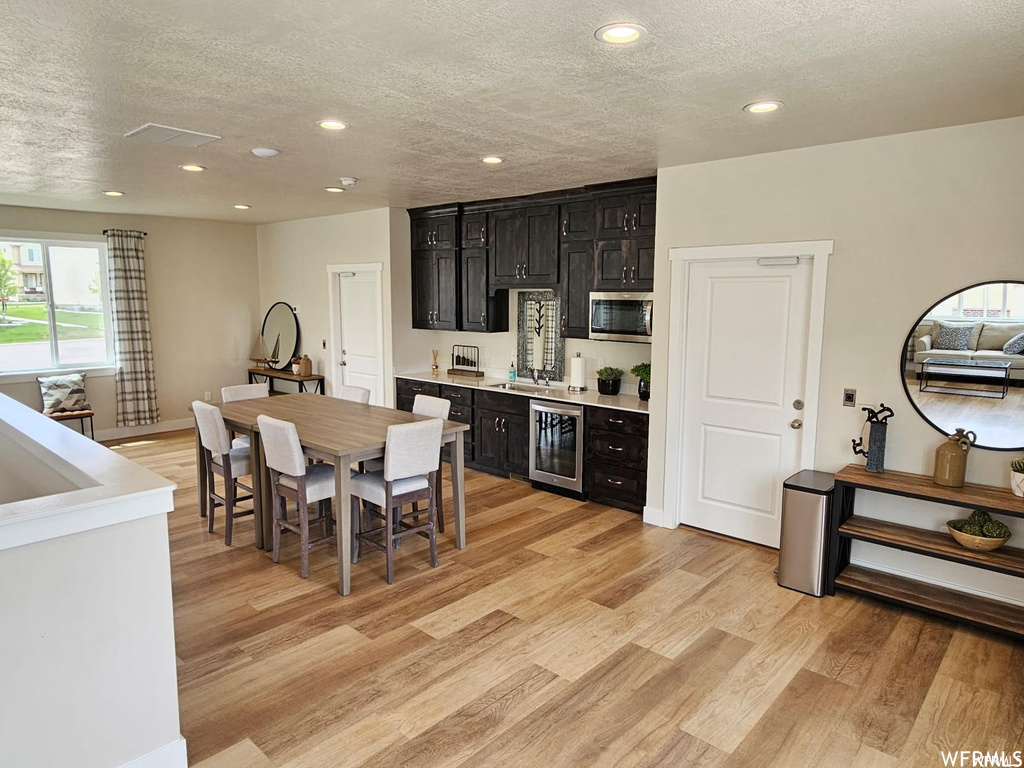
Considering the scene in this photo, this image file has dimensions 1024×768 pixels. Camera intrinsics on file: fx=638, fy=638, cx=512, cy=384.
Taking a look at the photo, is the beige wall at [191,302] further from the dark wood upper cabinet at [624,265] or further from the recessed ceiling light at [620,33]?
the recessed ceiling light at [620,33]

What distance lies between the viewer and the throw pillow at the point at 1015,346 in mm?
3139

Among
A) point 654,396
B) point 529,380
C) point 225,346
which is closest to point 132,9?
point 654,396

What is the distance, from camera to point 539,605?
11.4 feet

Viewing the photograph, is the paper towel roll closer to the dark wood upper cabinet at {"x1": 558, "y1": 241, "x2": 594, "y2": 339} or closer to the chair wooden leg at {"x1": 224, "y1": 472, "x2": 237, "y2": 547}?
the dark wood upper cabinet at {"x1": 558, "y1": 241, "x2": 594, "y2": 339}

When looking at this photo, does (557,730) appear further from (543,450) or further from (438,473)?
(543,450)

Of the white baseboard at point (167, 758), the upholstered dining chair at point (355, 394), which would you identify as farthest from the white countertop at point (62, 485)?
the upholstered dining chair at point (355, 394)

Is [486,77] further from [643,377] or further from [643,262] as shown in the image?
[643,377]

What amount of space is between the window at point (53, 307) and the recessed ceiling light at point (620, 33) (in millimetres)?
6979

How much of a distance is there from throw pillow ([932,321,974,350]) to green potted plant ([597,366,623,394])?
7.73ft

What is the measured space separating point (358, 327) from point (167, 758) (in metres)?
5.12

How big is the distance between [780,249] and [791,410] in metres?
0.99

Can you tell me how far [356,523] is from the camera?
428cm

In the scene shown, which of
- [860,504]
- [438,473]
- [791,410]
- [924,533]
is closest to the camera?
[924,533]

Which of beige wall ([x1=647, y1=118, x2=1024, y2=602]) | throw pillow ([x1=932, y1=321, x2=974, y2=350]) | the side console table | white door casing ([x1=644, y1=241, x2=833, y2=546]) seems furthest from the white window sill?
throw pillow ([x1=932, y1=321, x2=974, y2=350])
